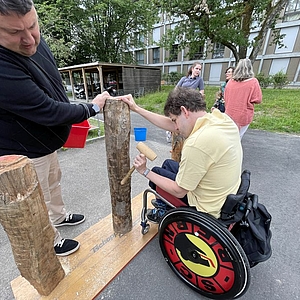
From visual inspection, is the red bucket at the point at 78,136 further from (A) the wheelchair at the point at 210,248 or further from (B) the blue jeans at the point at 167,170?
(A) the wheelchair at the point at 210,248

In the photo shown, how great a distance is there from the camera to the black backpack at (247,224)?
38.9 inches

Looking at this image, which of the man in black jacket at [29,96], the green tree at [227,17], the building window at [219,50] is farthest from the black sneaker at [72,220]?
the building window at [219,50]

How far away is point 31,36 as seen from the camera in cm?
86

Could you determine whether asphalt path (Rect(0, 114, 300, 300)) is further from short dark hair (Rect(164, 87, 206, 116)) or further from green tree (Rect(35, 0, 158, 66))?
green tree (Rect(35, 0, 158, 66))

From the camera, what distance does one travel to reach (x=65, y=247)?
138 cm

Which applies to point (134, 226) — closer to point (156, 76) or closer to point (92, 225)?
point (92, 225)

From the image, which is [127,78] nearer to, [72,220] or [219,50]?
[72,220]

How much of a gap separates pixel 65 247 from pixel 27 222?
2.12ft

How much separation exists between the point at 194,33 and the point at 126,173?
31.5 feet

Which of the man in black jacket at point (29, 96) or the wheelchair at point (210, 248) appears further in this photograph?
the wheelchair at point (210, 248)

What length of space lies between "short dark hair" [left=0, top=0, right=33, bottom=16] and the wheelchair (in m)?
1.18

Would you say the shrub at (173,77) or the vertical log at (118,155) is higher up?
the vertical log at (118,155)

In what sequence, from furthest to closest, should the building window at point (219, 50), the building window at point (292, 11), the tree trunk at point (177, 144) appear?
1. the building window at point (219, 50)
2. the building window at point (292, 11)
3. the tree trunk at point (177, 144)

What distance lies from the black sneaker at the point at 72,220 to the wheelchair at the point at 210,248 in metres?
0.91
